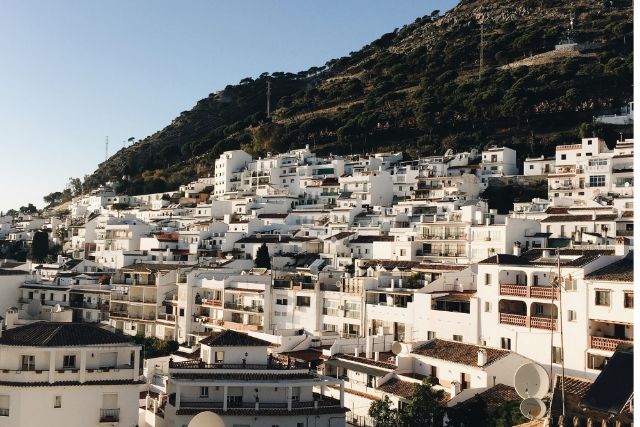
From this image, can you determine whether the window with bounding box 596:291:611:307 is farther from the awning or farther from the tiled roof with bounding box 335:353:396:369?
the awning

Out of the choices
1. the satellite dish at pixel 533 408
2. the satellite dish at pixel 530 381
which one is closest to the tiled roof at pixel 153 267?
the satellite dish at pixel 530 381

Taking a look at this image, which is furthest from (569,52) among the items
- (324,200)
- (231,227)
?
(231,227)

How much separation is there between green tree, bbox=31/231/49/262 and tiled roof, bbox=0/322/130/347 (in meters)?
61.6

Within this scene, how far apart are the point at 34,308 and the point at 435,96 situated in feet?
228

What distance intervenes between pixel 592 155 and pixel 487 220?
21.3 m

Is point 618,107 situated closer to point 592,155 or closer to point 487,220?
point 592,155

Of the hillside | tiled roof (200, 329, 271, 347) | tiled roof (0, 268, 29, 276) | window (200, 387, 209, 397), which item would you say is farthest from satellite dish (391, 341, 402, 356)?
the hillside

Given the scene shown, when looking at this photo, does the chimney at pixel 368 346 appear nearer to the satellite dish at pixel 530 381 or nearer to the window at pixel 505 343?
the window at pixel 505 343

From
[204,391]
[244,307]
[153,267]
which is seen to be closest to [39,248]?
[153,267]

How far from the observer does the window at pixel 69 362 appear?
89.5 ft

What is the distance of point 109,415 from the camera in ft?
88.5

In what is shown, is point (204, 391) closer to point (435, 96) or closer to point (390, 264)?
point (390, 264)

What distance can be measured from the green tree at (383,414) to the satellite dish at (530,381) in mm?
10228

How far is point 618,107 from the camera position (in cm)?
9262
